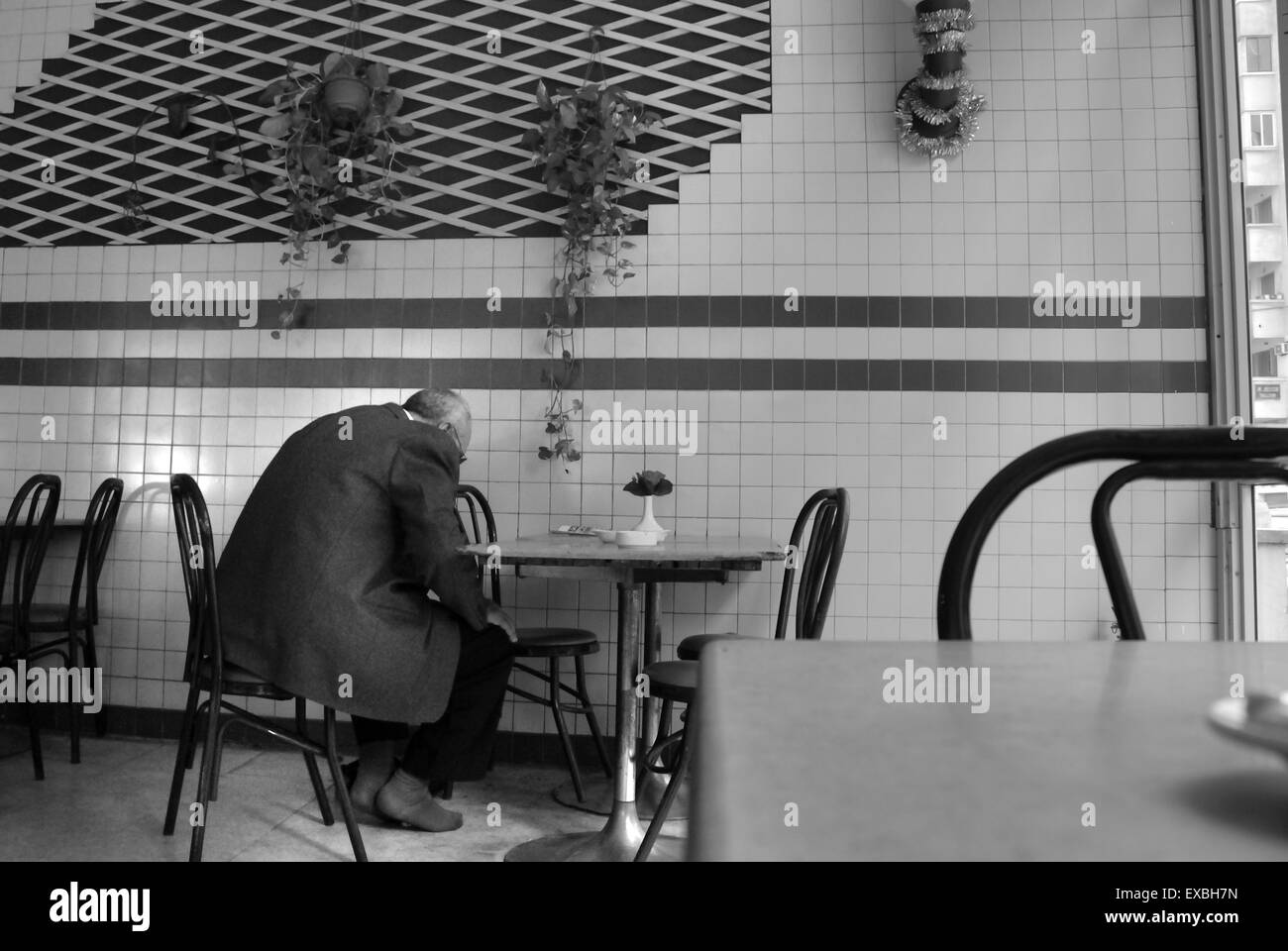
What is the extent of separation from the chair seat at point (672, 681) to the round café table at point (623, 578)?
0.14 m

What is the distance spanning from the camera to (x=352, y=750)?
3.95 m

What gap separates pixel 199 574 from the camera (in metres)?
2.78

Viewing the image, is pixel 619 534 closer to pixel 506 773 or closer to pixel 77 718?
pixel 506 773

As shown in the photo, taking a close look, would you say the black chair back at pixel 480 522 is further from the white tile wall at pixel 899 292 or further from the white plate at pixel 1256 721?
the white plate at pixel 1256 721

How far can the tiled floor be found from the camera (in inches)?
112

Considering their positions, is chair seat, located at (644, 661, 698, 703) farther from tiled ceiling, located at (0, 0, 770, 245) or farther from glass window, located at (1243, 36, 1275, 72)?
glass window, located at (1243, 36, 1275, 72)

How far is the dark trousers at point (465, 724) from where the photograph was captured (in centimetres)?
297

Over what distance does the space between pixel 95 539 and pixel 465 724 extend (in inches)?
76.4

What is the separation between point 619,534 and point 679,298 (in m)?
1.45

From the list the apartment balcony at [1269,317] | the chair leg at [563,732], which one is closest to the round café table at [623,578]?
the chair leg at [563,732]

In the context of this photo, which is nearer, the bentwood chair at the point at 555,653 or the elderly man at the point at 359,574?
the elderly man at the point at 359,574

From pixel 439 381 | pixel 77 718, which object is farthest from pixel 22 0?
pixel 77 718

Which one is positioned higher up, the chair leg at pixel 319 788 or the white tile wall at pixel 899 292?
the white tile wall at pixel 899 292

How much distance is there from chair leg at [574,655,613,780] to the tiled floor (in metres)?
0.19
